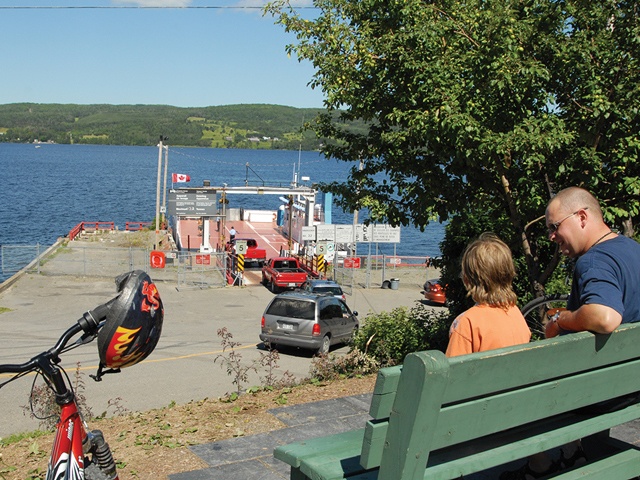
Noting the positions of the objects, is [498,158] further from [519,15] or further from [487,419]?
[487,419]

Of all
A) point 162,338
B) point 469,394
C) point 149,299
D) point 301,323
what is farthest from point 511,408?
point 162,338

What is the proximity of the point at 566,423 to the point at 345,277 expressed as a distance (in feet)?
106

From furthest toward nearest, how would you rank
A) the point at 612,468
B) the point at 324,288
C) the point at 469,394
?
1. the point at 324,288
2. the point at 612,468
3. the point at 469,394

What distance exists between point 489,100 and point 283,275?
901 inches

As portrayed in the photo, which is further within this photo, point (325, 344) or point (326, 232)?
point (326, 232)

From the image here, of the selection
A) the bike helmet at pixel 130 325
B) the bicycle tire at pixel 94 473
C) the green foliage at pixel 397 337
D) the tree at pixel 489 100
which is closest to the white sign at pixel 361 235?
the green foliage at pixel 397 337

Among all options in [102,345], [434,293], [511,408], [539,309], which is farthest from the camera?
[434,293]

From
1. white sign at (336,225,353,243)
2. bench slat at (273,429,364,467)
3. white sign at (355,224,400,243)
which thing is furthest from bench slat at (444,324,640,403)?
white sign at (336,225,353,243)

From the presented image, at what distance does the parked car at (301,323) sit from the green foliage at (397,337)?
6460 mm

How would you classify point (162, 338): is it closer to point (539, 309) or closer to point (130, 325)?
point (539, 309)

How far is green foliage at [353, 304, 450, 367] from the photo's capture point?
1009 centimetres

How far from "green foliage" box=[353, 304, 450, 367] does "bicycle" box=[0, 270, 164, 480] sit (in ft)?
22.4

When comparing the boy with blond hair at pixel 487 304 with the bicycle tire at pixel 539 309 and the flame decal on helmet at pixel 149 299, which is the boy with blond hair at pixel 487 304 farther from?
the bicycle tire at pixel 539 309

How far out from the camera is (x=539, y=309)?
866 cm
